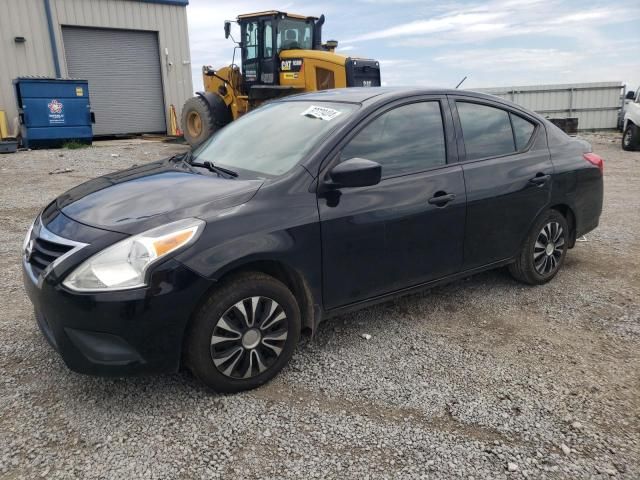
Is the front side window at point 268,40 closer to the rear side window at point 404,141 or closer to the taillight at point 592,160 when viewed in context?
the taillight at point 592,160

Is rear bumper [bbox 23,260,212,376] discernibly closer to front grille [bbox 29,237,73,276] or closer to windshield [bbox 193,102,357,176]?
front grille [bbox 29,237,73,276]

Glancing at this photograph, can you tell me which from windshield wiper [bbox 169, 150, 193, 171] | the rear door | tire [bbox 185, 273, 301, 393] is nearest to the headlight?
tire [bbox 185, 273, 301, 393]

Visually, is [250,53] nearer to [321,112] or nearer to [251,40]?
[251,40]

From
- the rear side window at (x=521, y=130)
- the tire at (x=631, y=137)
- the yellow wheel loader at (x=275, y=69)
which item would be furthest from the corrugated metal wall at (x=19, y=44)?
the tire at (x=631, y=137)

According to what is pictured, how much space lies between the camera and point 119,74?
18219mm

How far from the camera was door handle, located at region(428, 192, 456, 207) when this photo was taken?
344cm

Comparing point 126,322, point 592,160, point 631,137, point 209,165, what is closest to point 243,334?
point 126,322

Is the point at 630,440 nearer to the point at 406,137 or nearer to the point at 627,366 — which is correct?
the point at 627,366

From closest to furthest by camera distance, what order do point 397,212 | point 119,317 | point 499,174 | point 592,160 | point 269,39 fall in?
1. point 119,317
2. point 397,212
3. point 499,174
4. point 592,160
5. point 269,39

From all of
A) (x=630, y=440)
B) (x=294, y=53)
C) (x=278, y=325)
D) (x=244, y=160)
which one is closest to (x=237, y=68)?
(x=294, y=53)

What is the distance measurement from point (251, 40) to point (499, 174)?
33.3 feet

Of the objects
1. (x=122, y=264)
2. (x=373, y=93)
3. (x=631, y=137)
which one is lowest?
(x=631, y=137)

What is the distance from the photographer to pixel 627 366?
3152mm

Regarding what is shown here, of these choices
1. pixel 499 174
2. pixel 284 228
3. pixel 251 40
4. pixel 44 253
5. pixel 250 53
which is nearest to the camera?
pixel 44 253
